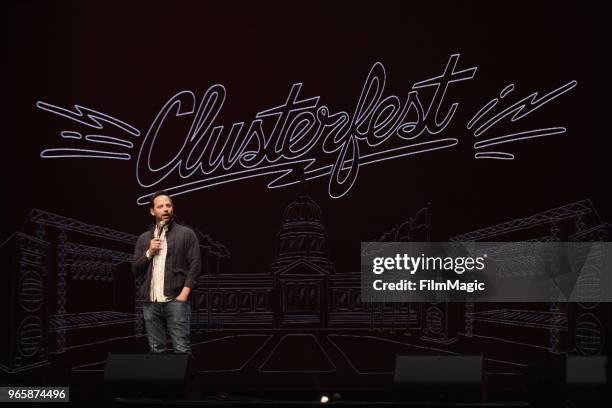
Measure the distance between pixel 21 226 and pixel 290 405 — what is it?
13.3ft

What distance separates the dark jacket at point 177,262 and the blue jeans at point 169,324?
90mm

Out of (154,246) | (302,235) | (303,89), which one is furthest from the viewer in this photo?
(303,89)

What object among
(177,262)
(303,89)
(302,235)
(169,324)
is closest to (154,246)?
(177,262)

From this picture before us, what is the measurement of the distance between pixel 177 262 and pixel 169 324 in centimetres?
47

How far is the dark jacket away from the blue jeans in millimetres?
90

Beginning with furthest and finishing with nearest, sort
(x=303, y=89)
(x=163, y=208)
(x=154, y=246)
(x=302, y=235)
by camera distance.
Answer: (x=303, y=89)
(x=302, y=235)
(x=163, y=208)
(x=154, y=246)

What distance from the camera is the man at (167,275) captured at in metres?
6.11

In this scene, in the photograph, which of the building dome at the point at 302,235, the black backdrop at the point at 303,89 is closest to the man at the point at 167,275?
the black backdrop at the point at 303,89

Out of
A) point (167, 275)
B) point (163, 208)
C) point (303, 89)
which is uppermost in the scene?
point (303, 89)

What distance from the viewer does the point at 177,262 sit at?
616cm

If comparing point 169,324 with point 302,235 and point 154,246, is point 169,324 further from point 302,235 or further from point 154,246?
point 302,235

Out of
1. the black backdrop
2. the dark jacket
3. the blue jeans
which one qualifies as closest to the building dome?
the black backdrop

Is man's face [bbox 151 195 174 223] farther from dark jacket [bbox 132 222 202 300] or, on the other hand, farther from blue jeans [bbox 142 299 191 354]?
blue jeans [bbox 142 299 191 354]

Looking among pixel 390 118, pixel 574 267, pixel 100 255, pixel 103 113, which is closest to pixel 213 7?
pixel 103 113
